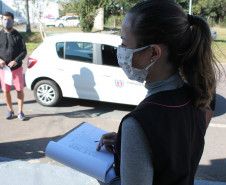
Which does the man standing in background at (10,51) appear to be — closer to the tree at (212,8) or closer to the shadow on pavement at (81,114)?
the shadow on pavement at (81,114)

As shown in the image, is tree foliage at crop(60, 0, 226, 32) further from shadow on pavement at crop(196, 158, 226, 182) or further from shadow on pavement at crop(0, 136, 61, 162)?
shadow on pavement at crop(196, 158, 226, 182)

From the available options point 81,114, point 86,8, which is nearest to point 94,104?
point 81,114

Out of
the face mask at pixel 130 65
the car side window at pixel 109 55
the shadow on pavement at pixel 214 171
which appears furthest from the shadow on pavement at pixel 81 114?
the face mask at pixel 130 65

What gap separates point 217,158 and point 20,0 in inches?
850

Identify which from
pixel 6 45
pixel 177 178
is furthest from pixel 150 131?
pixel 6 45

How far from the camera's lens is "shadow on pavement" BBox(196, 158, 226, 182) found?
348 cm

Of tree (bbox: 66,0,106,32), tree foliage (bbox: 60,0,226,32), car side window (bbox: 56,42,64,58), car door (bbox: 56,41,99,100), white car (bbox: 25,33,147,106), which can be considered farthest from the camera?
tree foliage (bbox: 60,0,226,32)

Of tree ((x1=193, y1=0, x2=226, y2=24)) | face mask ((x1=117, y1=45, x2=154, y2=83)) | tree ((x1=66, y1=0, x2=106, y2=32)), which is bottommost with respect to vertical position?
face mask ((x1=117, y1=45, x2=154, y2=83))

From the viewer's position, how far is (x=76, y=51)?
19.8 feet

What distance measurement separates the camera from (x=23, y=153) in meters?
3.98

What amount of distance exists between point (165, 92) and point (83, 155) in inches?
23.8

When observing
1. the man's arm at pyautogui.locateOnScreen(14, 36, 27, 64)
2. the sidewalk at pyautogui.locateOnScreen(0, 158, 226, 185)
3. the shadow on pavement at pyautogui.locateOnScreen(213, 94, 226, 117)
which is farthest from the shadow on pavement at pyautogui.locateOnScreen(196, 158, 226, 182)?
the man's arm at pyautogui.locateOnScreen(14, 36, 27, 64)

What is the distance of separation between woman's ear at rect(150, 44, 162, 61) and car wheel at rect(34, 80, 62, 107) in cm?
527

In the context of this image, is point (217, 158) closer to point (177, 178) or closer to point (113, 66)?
point (113, 66)
